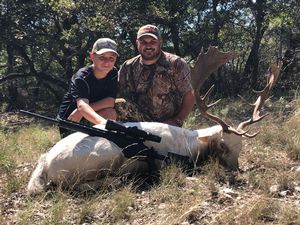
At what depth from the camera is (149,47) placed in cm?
591

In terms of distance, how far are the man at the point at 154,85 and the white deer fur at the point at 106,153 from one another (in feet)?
2.90

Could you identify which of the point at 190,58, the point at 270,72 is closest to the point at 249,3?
the point at 190,58

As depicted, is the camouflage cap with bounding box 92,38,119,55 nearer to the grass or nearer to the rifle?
the rifle

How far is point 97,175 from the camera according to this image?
458 cm

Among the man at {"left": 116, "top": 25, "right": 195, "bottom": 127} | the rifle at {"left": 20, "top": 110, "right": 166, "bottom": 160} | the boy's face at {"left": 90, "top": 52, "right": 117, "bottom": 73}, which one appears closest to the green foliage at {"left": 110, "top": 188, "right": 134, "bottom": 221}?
the rifle at {"left": 20, "top": 110, "right": 166, "bottom": 160}

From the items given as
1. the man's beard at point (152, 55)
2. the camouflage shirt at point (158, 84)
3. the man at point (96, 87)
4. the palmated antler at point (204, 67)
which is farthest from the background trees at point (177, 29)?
the palmated antler at point (204, 67)

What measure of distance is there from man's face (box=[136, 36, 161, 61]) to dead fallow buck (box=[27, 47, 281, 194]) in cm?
85

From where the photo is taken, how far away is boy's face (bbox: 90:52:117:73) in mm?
5371

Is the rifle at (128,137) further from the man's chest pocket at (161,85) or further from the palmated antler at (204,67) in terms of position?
the man's chest pocket at (161,85)

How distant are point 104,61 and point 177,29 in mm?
6761

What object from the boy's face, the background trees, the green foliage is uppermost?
the background trees

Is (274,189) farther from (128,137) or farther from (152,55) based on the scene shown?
(152,55)

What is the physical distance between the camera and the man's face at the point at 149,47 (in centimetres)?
586

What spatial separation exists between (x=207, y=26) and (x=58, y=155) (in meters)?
8.00
